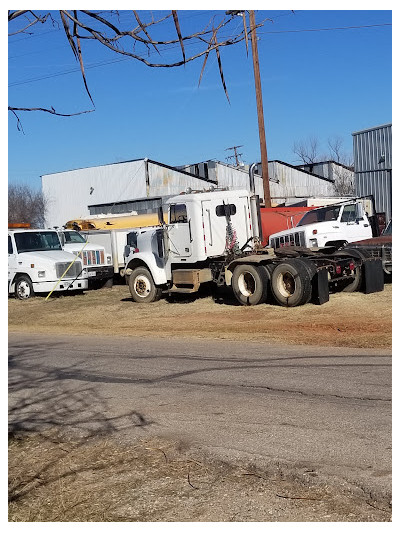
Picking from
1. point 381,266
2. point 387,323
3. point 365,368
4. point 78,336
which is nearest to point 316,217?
point 381,266

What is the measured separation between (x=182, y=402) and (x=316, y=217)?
1465cm

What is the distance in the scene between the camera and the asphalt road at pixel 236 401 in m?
6.01

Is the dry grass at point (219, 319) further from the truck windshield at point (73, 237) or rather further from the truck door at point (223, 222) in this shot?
the truck windshield at point (73, 237)

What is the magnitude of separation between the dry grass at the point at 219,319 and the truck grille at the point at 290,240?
2.73m

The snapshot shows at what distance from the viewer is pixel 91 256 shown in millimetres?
25469

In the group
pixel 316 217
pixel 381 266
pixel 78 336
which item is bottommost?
pixel 78 336

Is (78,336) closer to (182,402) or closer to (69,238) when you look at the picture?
(182,402)

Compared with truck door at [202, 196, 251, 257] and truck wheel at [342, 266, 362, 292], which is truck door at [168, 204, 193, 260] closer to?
truck door at [202, 196, 251, 257]

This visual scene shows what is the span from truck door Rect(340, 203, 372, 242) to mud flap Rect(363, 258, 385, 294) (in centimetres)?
337

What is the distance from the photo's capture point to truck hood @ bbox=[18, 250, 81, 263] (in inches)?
917

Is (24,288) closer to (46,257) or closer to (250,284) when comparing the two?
(46,257)

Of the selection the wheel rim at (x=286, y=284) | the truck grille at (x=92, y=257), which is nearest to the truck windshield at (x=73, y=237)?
the truck grille at (x=92, y=257)

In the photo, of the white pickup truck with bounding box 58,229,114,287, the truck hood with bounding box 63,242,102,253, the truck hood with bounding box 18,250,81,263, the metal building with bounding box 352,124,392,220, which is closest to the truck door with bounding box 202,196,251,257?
the truck hood with bounding box 18,250,81,263

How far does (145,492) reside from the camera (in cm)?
539
